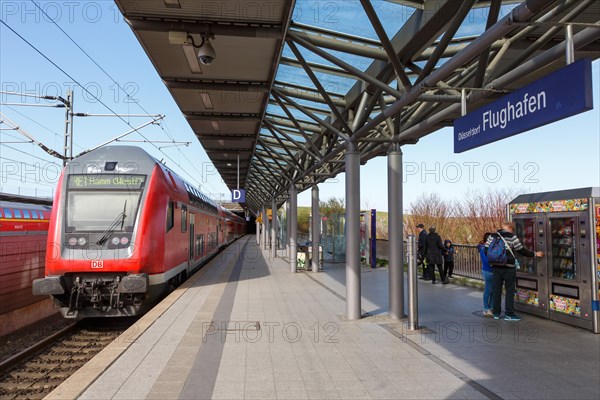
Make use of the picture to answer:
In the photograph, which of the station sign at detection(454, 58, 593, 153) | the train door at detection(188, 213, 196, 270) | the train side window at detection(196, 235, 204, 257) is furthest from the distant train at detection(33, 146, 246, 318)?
the station sign at detection(454, 58, 593, 153)

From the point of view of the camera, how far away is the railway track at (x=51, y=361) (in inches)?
233

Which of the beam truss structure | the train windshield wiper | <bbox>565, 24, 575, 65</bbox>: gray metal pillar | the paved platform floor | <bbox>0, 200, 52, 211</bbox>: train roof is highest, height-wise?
the beam truss structure

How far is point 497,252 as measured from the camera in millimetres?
7676

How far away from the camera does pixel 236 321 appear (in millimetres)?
7660

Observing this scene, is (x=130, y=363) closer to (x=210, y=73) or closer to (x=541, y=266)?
(x=210, y=73)

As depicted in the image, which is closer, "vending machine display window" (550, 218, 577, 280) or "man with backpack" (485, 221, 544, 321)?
"vending machine display window" (550, 218, 577, 280)

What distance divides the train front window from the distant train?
16 mm

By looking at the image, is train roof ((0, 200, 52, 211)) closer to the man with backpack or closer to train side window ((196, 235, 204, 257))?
train side window ((196, 235, 204, 257))

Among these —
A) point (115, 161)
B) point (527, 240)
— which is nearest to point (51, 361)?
point (115, 161)

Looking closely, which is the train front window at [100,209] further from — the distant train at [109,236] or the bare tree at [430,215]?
the bare tree at [430,215]

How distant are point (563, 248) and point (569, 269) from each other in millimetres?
344

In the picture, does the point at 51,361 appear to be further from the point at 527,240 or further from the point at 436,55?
the point at 527,240

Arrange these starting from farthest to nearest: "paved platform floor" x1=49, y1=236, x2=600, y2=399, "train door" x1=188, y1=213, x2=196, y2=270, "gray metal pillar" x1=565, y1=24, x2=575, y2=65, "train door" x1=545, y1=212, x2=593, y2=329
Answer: "train door" x1=188, y1=213, x2=196, y2=270, "train door" x1=545, y1=212, x2=593, y2=329, "paved platform floor" x1=49, y1=236, x2=600, y2=399, "gray metal pillar" x1=565, y1=24, x2=575, y2=65

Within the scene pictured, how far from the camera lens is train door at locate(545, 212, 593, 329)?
693 centimetres
